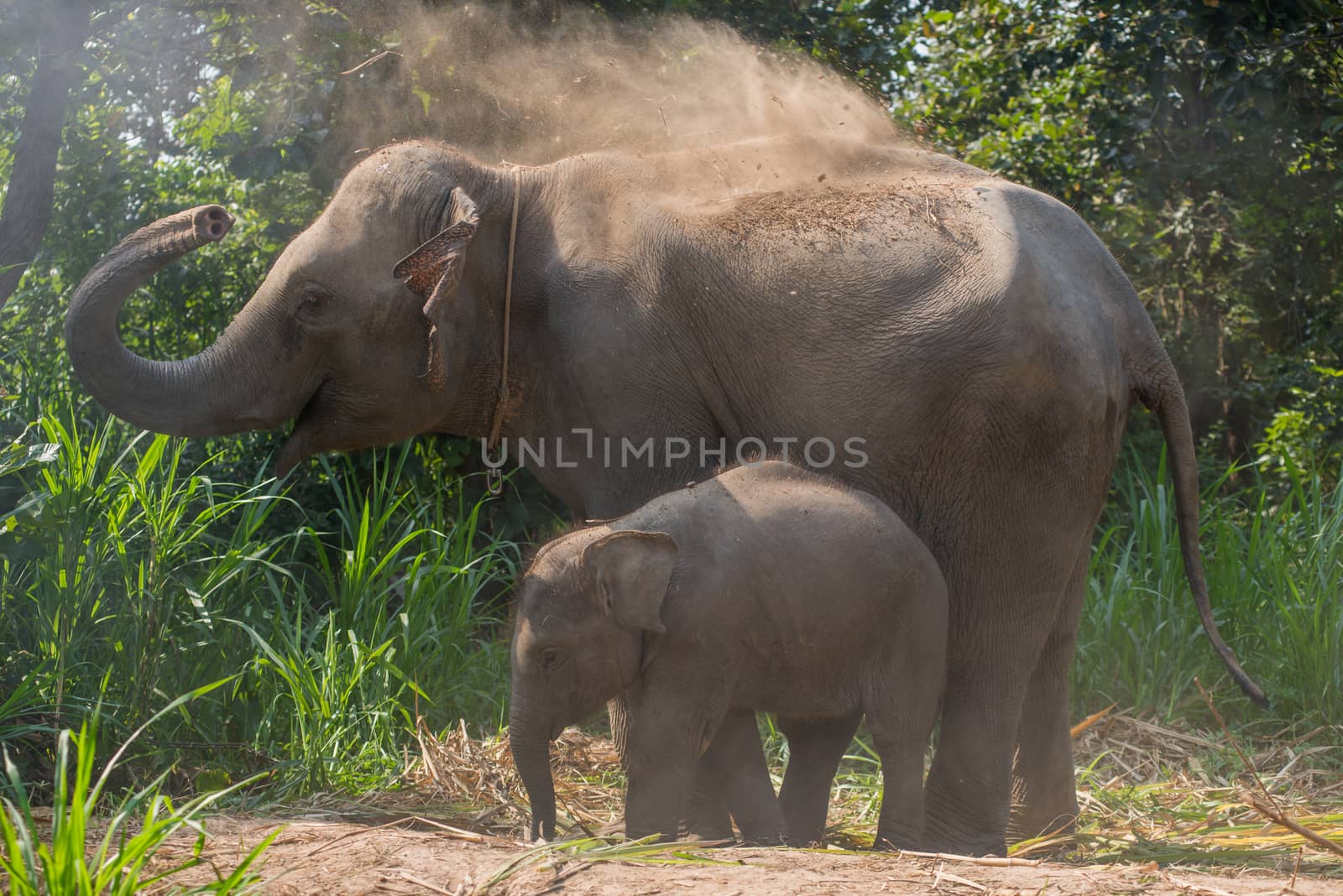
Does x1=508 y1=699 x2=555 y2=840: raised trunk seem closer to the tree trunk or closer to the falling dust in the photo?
the falling dust

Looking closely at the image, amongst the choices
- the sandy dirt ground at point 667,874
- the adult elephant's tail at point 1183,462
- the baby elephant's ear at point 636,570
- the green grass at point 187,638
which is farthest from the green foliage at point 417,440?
the adult elephant's tail at point 1183,462

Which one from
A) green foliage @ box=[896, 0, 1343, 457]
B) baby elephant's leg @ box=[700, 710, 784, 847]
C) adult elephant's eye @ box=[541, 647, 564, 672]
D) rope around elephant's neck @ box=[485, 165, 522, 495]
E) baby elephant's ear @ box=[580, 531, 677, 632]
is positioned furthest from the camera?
green foliage @ box=[896, 0, 1343, 457]

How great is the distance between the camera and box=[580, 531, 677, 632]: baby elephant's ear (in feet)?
11.3

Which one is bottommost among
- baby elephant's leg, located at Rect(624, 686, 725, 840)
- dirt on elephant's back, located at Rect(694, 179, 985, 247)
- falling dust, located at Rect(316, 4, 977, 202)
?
baby elephant's leg, located at Rect(624, 686, 725, 840)

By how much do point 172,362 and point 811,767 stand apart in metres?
2.22

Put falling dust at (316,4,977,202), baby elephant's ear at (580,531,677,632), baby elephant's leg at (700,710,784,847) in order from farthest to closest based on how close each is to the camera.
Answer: falling dust at (316,4,977,202) → baby elephant's leg at (700,710,784,847) → baby elephant's ear at (580,531,677,632)

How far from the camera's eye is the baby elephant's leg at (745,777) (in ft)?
12.2

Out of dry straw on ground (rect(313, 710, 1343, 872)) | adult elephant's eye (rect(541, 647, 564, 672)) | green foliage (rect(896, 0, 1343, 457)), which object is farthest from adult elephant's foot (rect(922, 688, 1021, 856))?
green foliage (rect(896, 0, 1343, 457))

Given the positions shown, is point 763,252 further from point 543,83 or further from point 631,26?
point 631,26

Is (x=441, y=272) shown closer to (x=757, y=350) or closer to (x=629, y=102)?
(x=757, y=350)

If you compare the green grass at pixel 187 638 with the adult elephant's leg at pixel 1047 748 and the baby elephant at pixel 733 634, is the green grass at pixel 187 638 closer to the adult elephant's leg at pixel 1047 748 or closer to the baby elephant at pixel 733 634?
the baby elephant at pixel 733 634

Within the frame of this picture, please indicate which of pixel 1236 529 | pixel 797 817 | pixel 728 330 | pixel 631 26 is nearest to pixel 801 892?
pixel 797 817

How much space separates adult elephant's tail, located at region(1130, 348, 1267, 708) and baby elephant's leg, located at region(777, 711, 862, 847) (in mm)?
1089

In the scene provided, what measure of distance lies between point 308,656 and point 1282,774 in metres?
3.37
